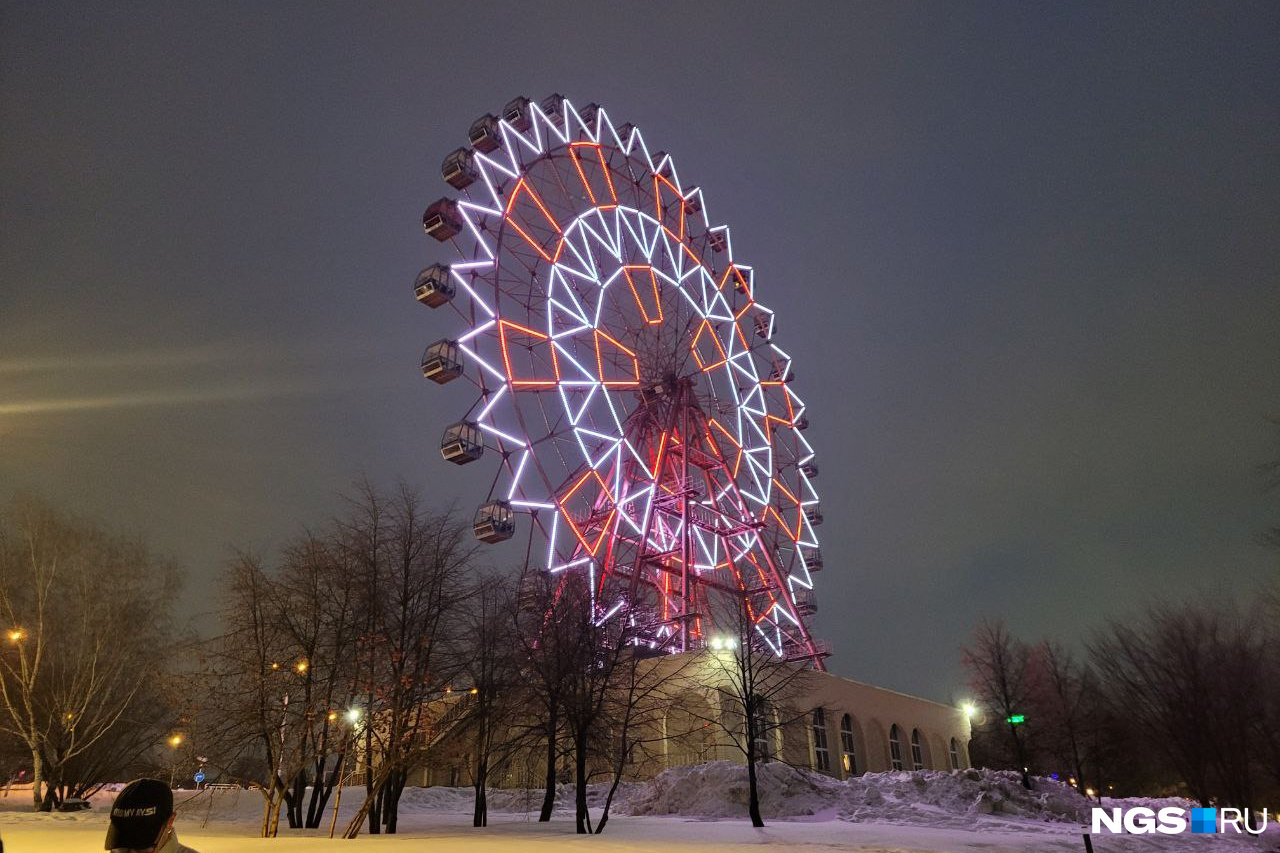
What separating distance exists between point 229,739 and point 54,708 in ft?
42.7

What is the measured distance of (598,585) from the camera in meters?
30.3

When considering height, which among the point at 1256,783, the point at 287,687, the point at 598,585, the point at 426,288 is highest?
the point at 426,288

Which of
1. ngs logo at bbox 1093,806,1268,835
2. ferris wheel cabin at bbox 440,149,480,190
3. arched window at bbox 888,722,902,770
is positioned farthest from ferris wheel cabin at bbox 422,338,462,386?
arched window at bbox 888,722,902,770

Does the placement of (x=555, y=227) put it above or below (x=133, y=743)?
above

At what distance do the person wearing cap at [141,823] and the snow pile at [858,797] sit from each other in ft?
78.6

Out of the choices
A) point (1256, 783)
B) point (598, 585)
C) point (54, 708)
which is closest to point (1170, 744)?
point (1256, 783)

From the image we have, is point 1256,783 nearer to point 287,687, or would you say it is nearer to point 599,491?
point 599,491

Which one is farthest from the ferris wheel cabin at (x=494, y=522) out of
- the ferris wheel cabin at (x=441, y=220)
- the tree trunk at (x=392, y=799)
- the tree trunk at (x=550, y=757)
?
the ferris wheel cabin at (x=441, y=220)

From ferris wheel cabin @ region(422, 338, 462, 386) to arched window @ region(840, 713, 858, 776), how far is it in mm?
32840

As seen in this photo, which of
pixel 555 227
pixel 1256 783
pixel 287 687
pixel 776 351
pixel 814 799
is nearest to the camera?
pixel 287 687

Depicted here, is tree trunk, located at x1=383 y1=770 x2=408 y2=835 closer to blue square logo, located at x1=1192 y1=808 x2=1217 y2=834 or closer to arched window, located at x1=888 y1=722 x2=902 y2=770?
blue square logo, located at x1=1192 y1=808 x2=1217 y2=834

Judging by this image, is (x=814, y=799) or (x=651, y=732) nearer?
(x=814, y=799)

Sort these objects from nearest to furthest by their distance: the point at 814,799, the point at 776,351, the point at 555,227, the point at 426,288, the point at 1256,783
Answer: the point at 426,288 → the point at 814,799 → the point at 555,227 → the point at 1256,783 → the point at 776,351

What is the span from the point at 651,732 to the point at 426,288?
21.6 meters
